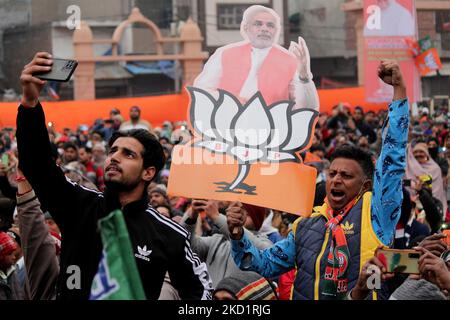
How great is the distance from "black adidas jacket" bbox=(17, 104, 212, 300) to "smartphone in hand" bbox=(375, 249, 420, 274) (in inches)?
33.3

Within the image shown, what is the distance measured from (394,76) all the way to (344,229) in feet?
2.31

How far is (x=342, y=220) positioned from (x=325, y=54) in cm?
3356

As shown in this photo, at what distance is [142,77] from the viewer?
38.2 meters

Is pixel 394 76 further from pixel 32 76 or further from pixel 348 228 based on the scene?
pixel 32 76

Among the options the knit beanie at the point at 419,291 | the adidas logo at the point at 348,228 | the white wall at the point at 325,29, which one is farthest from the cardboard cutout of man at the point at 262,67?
the white wall at the point at 325,29

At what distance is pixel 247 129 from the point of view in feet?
18.9

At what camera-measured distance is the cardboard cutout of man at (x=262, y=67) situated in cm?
570

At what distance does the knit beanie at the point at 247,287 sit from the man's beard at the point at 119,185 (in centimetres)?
59

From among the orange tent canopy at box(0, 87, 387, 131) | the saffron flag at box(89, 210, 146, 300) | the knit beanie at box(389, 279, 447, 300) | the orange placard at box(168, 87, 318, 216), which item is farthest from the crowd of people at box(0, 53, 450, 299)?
the orange tent canopy at box(0, 87, 387, 131)

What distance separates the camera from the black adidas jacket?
14.8ft

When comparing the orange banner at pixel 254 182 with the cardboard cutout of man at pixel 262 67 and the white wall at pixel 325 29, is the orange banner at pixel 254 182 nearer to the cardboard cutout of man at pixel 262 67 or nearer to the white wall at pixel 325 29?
the cardboard cutout of man at pixel 262 67

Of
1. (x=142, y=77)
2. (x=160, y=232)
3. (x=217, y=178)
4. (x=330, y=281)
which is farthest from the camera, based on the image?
(x=142, y=77)
